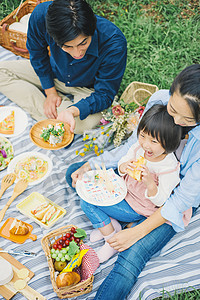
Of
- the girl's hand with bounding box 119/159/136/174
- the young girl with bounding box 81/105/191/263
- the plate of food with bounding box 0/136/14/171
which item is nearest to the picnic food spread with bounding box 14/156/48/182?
the plate of food with bounding box 0/136/14/171

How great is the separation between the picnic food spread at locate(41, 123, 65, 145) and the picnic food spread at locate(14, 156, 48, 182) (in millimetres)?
233

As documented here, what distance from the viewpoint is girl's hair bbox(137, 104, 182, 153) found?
6.67 ft

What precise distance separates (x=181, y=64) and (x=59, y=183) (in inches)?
97.1

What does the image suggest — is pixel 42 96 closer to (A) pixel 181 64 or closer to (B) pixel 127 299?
(A) pixel 181 64

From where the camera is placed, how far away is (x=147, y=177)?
2135mm

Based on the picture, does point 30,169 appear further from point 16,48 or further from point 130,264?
point 16,48

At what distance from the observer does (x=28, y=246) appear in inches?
95.4

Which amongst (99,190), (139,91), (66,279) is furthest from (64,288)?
(139,91)

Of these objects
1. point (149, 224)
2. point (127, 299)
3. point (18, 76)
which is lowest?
point (127, 299)

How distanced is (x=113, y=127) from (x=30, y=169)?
2.87ft

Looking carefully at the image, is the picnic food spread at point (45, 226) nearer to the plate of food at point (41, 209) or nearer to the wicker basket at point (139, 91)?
the plate of food at point (41, 209)

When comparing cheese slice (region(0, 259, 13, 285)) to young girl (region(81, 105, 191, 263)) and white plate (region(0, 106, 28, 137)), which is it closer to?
young girl (region(81, 105, 191, 263))

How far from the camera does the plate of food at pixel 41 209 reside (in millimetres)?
2508

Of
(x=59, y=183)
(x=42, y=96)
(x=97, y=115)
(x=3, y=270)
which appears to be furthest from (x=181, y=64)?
(x=3, y=270)
